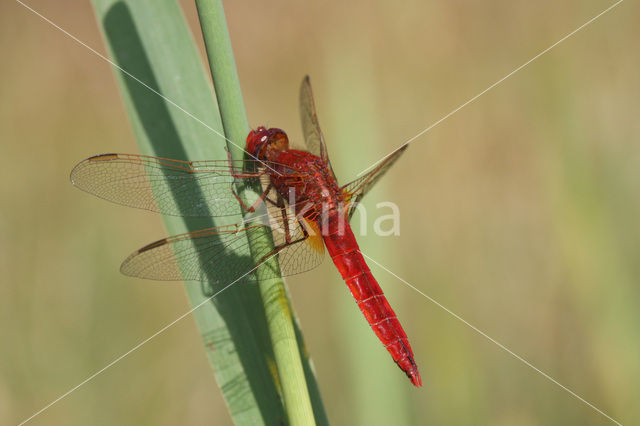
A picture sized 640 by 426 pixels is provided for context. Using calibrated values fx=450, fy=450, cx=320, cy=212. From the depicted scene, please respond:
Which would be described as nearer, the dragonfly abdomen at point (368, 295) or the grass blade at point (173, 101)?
the grass blade at point (173, 101)

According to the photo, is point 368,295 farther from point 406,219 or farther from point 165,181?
point 406,219

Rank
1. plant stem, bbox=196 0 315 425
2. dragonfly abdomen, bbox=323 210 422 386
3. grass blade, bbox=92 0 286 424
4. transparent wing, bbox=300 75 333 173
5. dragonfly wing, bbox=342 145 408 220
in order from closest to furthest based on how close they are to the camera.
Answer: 1. plant stem, bbox=196 0 315 425
2. grass blade, bbox=92 0 286 424
3. dragonfly abdomen, bbox=323 210 422 386
4. dragonfly wing, bbox=342 145 408 220
5. transparent wing, bbox=300 75 333 173

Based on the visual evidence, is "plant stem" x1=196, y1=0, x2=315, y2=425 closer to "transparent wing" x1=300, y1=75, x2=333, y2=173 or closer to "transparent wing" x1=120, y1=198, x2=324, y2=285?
"transparent wing" x1=120, y1=198, x2=324, y2=285

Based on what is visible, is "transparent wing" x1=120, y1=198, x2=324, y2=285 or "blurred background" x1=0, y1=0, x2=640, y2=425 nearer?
"transparent wing" x1=120, y1=198, x2=324, y2=285

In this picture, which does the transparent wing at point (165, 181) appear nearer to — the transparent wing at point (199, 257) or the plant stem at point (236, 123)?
the transparent wing at point (199, 257)

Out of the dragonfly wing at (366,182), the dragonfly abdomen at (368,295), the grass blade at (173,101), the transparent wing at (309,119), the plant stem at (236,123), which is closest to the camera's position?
the plant stem at (236,123)

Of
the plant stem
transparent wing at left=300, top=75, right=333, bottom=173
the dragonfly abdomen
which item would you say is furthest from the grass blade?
transparent wing at left=300, top=75, right=333, bottom=173

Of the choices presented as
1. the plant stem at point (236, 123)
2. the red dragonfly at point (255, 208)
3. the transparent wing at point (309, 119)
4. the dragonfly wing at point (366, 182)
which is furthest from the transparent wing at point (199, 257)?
the transparent wing at point (309, 119)
